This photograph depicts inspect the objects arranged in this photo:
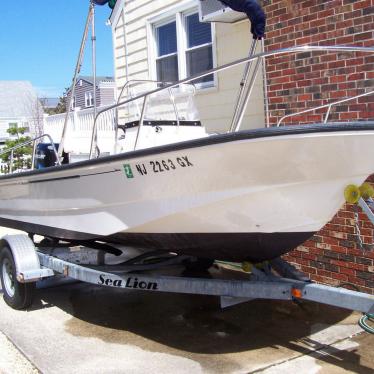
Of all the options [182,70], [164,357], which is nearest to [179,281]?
[164,357]

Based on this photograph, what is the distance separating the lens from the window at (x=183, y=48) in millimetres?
7879

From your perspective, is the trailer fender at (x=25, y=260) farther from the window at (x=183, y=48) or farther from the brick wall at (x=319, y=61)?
the window at (x=183, y=48)

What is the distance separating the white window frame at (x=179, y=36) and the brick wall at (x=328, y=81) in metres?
1.52

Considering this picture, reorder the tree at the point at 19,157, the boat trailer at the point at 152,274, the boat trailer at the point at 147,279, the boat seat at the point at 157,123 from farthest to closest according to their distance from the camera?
the tree at the point at 19,157, the boat seat at the point at 157,123, the boat trailer at the point at 147,279, the boat trailer at the point at 152,274

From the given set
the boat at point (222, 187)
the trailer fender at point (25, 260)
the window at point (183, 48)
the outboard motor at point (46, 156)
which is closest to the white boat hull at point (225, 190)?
the boat at point (222, 187)

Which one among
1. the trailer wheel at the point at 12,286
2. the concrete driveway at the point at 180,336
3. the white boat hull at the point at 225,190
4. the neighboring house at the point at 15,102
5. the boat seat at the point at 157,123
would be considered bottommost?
the concrete driveway at the point at 180,336

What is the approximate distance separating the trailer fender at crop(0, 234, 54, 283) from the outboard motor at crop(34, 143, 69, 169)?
964mm

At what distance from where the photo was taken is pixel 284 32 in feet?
19.8

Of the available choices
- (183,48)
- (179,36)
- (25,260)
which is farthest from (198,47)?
(25,260)

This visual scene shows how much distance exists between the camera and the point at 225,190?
13.0ft

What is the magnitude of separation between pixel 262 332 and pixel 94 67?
306cm

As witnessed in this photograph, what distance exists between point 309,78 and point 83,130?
17.9 feet

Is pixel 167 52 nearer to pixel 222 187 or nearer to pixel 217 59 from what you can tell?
Result: pixel 217 59

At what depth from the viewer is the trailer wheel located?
5.65 m
